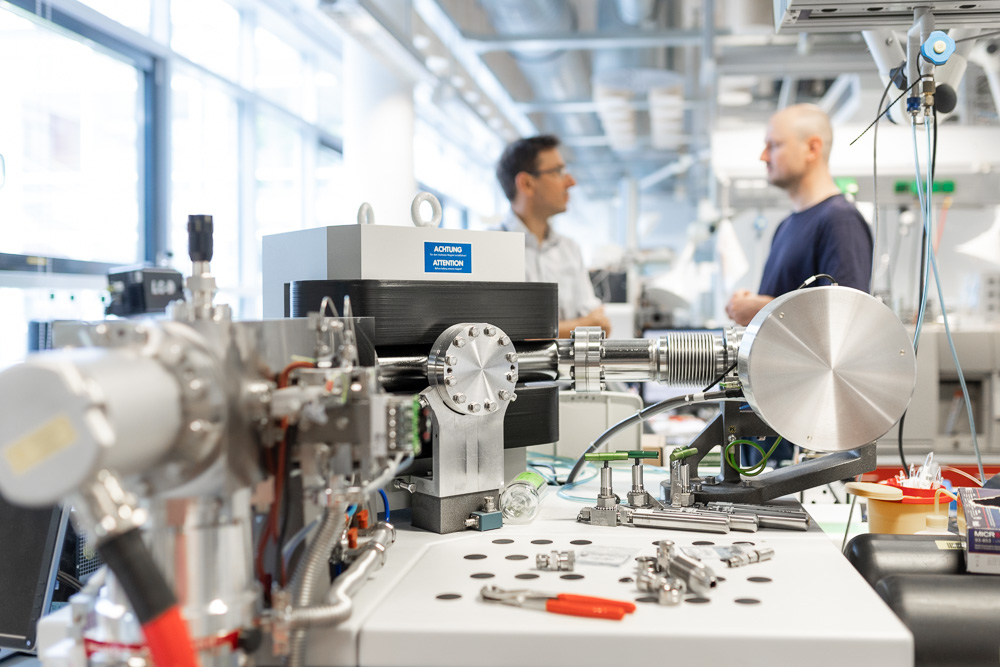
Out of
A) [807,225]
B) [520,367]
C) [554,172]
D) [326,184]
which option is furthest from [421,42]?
[520,367]

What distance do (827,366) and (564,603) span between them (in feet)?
1.38

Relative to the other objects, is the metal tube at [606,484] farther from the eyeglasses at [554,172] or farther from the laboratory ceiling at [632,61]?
the laboratory ceiling at [632,61]

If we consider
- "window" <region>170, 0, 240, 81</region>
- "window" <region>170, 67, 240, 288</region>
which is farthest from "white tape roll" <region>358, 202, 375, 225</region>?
"window" <region>170, 0, 240, 81</region>

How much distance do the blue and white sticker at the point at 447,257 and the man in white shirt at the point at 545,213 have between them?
4.54 feet

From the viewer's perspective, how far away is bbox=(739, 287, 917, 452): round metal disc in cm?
93

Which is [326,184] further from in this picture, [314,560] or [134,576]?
[134,576]

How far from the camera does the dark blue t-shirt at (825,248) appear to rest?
203cm

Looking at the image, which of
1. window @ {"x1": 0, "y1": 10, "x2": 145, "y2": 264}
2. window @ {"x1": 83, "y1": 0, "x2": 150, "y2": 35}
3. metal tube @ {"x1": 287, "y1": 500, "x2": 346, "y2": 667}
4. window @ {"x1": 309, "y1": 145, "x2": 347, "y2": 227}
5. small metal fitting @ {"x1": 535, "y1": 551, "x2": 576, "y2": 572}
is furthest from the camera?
window @ {"x1": 309, "y1": 145, "x2": 347, "y2": 227}

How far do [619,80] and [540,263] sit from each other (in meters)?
3.19

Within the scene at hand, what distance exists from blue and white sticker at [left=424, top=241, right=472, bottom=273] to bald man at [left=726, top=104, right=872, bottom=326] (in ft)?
3.41

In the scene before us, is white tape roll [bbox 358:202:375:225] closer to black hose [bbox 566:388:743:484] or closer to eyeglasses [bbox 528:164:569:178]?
black hose [bbox 566:388:743:484]

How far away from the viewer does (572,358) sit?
1.16m

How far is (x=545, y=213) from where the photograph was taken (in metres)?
2.72

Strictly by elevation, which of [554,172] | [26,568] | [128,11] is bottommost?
[26,568]
